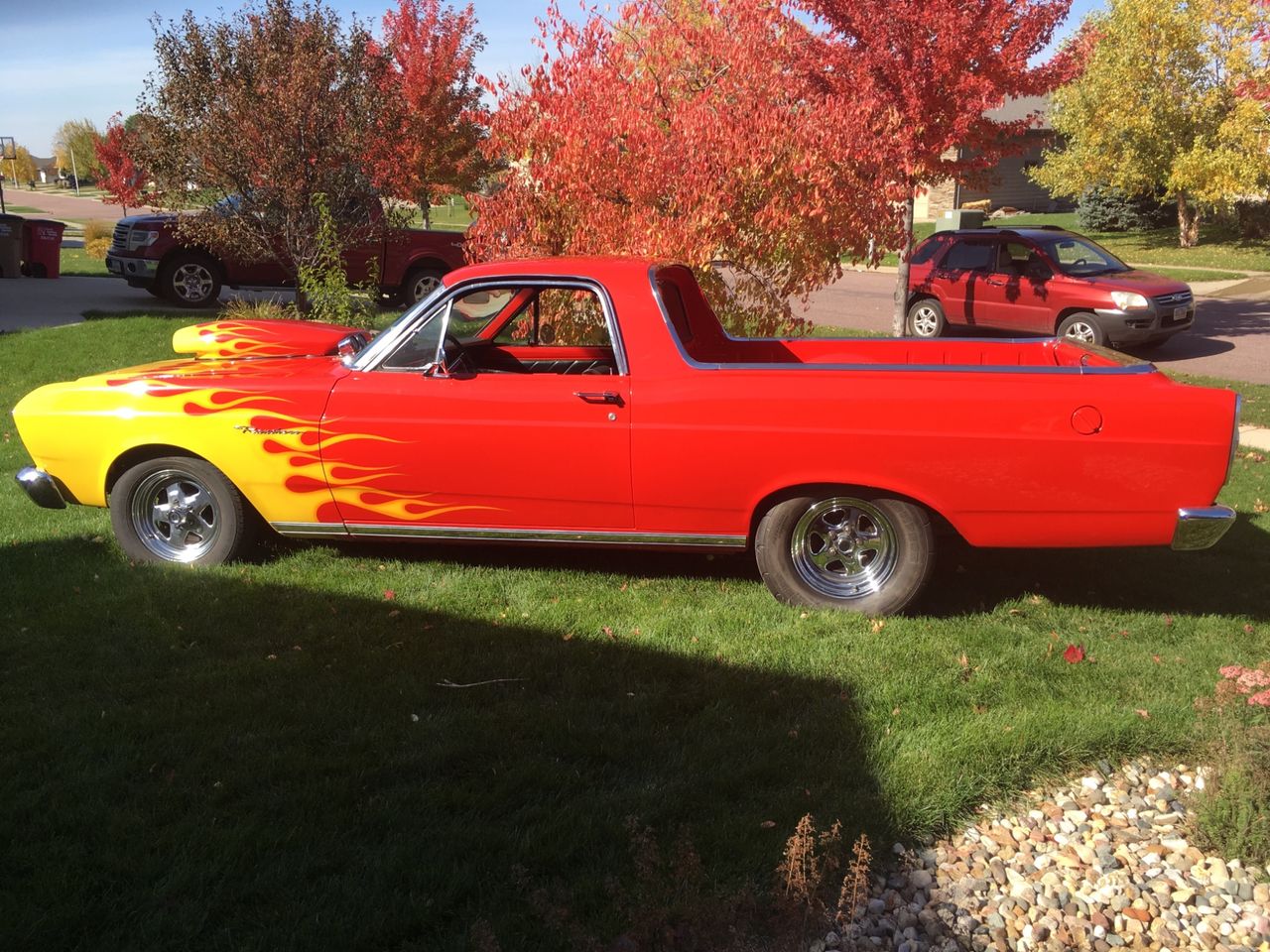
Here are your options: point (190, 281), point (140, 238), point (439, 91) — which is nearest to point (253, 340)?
point (190, 281)

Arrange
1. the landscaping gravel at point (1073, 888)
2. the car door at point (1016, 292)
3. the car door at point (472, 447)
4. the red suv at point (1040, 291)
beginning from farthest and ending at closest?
the car door at point (1016, 292) < the red suv at point (1040, 291) < the car door at point (472, 447) < the landscaping gravel at point (1073, 888)

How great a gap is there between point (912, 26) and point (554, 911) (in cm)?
1167

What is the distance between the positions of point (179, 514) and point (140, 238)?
492 inches

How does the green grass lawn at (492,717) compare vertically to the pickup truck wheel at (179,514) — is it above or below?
below

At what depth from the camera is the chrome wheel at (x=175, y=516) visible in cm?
550

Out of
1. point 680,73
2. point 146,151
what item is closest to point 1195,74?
point 680,73

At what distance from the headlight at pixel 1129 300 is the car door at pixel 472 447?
10361mm

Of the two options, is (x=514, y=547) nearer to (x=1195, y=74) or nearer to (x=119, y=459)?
(x=119, y=459)

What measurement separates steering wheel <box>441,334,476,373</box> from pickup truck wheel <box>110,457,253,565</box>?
1.28 metres

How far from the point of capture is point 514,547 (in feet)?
19.7

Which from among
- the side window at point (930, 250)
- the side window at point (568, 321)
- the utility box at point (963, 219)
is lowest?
the side window at point (568, 321)

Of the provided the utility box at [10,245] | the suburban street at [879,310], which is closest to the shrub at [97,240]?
the utility box at [10,245]

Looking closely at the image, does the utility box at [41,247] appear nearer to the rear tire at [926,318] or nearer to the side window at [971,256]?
the rear tire at [926,318]

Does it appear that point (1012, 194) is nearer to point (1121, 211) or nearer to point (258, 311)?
point (1121, 211)
